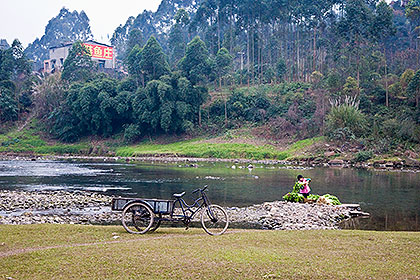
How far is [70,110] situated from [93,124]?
488 centimetres

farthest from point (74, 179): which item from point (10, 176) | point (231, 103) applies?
point (231, 103)

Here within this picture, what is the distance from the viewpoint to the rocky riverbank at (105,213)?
51.0 feet

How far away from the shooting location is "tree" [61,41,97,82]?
78812mm

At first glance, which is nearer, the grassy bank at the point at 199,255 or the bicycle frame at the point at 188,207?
the grassy bank at the point at 199,255

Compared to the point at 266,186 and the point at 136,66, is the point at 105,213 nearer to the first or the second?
the point at 266,186

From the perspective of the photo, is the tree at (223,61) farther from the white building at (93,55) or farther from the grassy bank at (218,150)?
the white building at (93,55)

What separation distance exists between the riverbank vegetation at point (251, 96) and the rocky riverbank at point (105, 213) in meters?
28.0

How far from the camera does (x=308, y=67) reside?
246 ft

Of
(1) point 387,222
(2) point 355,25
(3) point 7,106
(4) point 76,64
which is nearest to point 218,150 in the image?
(2) point 355,25

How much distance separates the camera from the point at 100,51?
Result: 9419cm

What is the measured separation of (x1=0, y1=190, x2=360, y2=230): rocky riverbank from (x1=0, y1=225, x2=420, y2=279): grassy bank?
4129mm

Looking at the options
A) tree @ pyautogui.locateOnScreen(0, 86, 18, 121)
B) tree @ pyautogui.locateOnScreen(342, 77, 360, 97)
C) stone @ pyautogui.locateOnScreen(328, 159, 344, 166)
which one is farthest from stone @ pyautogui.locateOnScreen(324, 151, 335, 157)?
tree @ pyautogui.locateOnScreen(0, 86, 18, 121)

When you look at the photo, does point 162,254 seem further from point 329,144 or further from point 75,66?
point 75,66

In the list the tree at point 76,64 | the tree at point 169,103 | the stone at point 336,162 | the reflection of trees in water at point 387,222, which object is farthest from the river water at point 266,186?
the tree at point 76,64
